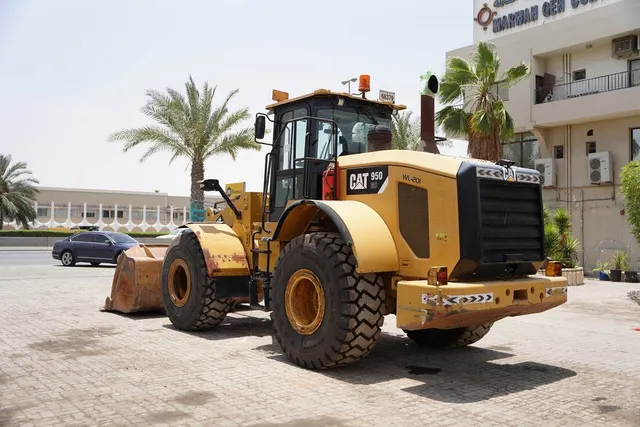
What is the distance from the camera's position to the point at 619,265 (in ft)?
68.6

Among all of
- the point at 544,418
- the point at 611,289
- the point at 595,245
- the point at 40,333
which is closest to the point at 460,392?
the point at 544,418

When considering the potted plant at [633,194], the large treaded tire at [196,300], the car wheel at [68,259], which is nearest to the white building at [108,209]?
the car wheel at [68,259]

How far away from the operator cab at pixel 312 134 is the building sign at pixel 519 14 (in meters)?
19.7

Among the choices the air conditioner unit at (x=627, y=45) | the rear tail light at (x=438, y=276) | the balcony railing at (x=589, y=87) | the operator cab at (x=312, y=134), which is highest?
the air conditioner unit at (x=627, y=45)

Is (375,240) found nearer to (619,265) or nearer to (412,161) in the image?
(412,161)

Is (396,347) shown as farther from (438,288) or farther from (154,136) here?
(154,136)

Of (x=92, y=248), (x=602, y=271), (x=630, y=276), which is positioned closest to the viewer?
(x=630, y=276)

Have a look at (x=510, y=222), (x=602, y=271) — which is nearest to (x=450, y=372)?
(x=510, y=222)

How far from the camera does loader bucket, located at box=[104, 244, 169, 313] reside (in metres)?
10.2

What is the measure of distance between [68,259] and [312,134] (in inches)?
793

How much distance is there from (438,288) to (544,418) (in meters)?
1.40

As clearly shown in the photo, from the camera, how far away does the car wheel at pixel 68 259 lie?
24766 millimetres

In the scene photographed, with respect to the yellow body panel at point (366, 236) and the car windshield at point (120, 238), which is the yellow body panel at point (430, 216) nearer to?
the yellow body panel at point (366, 236)

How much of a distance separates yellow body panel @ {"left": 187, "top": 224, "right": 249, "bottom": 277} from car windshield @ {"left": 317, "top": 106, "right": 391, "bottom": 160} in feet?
6.62
